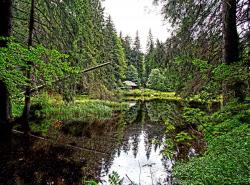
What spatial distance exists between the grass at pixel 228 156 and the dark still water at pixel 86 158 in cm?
126

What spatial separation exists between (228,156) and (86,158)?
5.27 metres

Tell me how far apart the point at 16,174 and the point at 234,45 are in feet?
17.3

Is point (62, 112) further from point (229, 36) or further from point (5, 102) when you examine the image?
point (229, 36)

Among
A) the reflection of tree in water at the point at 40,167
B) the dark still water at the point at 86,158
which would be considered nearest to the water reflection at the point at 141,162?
the dark still water at the point at 86,158

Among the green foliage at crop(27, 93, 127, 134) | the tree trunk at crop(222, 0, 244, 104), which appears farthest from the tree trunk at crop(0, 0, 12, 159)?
the green foliage at crop(27, 93, 127, 134)

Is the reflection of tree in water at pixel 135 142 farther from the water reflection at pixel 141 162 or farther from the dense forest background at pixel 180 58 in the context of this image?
the dense forest background at pixel 180 58

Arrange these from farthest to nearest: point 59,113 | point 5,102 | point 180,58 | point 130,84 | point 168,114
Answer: point 130,84 → point 168,114 → point 59,113 → point 5,102 → point 180,58

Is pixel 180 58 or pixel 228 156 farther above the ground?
pixel 180 58

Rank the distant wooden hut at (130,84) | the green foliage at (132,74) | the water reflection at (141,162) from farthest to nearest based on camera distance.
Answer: the green foliage at (132,74) → the distant wooden hut at (130,84) → the water reflection at (141,162)

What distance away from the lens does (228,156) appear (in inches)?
112

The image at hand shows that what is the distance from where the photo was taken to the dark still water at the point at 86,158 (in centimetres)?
592

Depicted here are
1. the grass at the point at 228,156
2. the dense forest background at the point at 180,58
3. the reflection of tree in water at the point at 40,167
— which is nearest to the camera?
the grass at the point at 228,156

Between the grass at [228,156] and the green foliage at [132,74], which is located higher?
the green foliage at [132,74]

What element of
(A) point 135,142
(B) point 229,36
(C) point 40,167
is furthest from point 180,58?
(A) point 135,142
